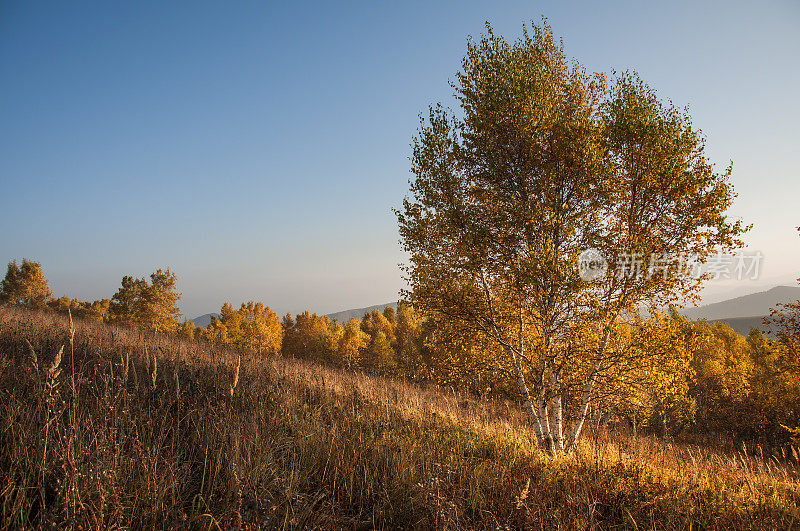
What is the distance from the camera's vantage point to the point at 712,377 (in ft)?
122

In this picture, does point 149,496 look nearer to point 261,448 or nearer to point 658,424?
point 261,448

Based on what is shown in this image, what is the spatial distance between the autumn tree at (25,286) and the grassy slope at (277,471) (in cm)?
6707

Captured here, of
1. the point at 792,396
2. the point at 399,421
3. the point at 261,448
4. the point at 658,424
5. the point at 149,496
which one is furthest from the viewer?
the point at 658,424

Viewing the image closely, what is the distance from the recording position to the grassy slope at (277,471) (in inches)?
112

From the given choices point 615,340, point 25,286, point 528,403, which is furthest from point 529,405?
point 25,286

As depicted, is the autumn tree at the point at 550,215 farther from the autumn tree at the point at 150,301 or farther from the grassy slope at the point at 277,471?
the autumn tree at the point at 150,301

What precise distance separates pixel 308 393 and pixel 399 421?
2348 millimetres

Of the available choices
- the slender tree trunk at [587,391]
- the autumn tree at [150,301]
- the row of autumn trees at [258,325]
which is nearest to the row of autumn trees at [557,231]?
the slender tree trunk at [587,391]

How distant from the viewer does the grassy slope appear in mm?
2834

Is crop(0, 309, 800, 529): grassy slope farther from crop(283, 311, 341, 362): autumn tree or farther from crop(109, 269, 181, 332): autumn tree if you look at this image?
crop(283, 311, 341, 362): autumn tree

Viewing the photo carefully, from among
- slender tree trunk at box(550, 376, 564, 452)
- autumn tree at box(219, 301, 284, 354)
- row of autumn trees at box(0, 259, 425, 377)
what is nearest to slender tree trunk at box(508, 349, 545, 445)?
slender tree trunk at box(550, 376, 564, 452)

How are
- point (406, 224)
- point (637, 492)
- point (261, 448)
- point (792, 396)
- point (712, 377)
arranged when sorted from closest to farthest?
1. point (261, 448)
2. point (637, 492)
3. point (406, 224)
4. point (792, 396)
5. point (712, 377)

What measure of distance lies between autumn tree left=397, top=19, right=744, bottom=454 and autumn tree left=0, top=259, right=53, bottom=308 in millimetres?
71474

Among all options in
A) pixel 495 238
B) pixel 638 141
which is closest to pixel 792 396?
pixel 638 141
